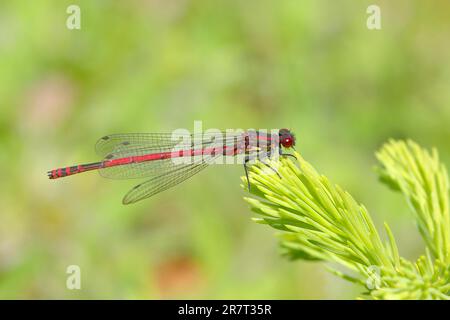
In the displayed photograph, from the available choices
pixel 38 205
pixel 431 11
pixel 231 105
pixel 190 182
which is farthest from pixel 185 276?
pixel 431 11

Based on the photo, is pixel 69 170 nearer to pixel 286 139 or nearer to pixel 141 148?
pixel 141 148

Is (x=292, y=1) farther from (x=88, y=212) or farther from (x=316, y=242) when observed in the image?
(x=316, y=242)

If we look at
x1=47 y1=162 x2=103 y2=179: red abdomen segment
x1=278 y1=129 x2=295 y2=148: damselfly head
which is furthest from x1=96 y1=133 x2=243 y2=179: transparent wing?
x1=278 y1=129 x2=295 y2=148: damselfly head

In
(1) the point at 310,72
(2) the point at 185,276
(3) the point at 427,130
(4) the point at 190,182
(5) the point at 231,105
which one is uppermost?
(1) the point at 310,72

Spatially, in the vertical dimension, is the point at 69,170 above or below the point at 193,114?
below

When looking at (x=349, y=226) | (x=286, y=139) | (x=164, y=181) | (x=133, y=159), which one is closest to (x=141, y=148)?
(x=133, y=159)

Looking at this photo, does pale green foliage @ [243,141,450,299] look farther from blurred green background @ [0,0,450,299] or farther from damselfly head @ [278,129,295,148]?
blurred green background @ [0,0,450,299]

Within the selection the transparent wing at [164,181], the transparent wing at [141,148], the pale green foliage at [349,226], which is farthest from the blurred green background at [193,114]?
the pale green foliage at [349,226]
